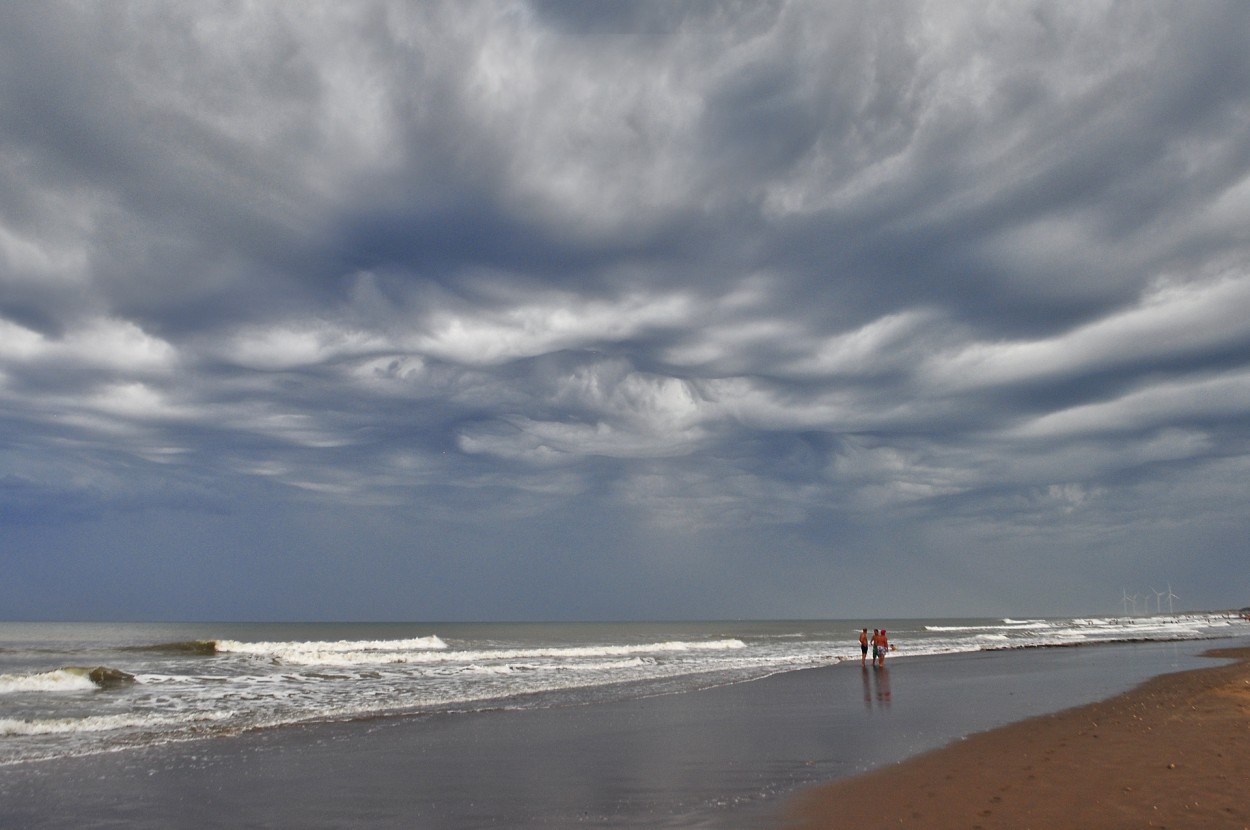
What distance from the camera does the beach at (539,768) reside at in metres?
9.29

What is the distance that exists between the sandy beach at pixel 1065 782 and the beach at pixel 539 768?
136 mm

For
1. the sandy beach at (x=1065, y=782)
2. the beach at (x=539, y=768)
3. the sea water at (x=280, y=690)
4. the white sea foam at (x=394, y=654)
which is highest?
the sandy beach at (x=1065, y=782)

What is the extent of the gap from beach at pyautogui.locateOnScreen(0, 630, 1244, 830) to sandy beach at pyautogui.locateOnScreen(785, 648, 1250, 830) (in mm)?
136

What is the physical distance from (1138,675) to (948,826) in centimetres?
2450

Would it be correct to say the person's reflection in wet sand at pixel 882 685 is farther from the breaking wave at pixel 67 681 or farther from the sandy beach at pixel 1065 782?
the breaking wave at pixel 67 681

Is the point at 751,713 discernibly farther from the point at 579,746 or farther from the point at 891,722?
the point at 579,746

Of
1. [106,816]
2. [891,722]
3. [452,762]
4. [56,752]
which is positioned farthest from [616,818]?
[56,752]

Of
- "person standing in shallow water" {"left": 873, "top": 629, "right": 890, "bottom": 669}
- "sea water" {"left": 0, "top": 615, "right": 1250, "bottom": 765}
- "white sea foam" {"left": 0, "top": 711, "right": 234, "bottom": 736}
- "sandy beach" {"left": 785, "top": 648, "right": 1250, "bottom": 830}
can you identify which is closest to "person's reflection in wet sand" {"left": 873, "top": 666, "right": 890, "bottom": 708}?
"person standing in shallow water" {"left": 873, "top": 629, "right": 890, "bottom": 669}

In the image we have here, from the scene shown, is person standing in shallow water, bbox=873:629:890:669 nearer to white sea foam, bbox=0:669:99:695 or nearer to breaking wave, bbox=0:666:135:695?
breaking wave, bbox=0:666:135:695

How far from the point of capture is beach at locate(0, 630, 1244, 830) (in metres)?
9.29

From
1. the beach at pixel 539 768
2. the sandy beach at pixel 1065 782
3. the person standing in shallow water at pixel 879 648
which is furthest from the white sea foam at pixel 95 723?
the person standing in shallow water at pixel 879 648

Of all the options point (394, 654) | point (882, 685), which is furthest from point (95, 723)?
point (394, 654)

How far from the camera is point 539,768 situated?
39.4 feet

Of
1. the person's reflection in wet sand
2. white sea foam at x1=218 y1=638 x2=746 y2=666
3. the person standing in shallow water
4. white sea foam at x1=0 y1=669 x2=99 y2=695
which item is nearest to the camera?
the person's reflection in wet sand
